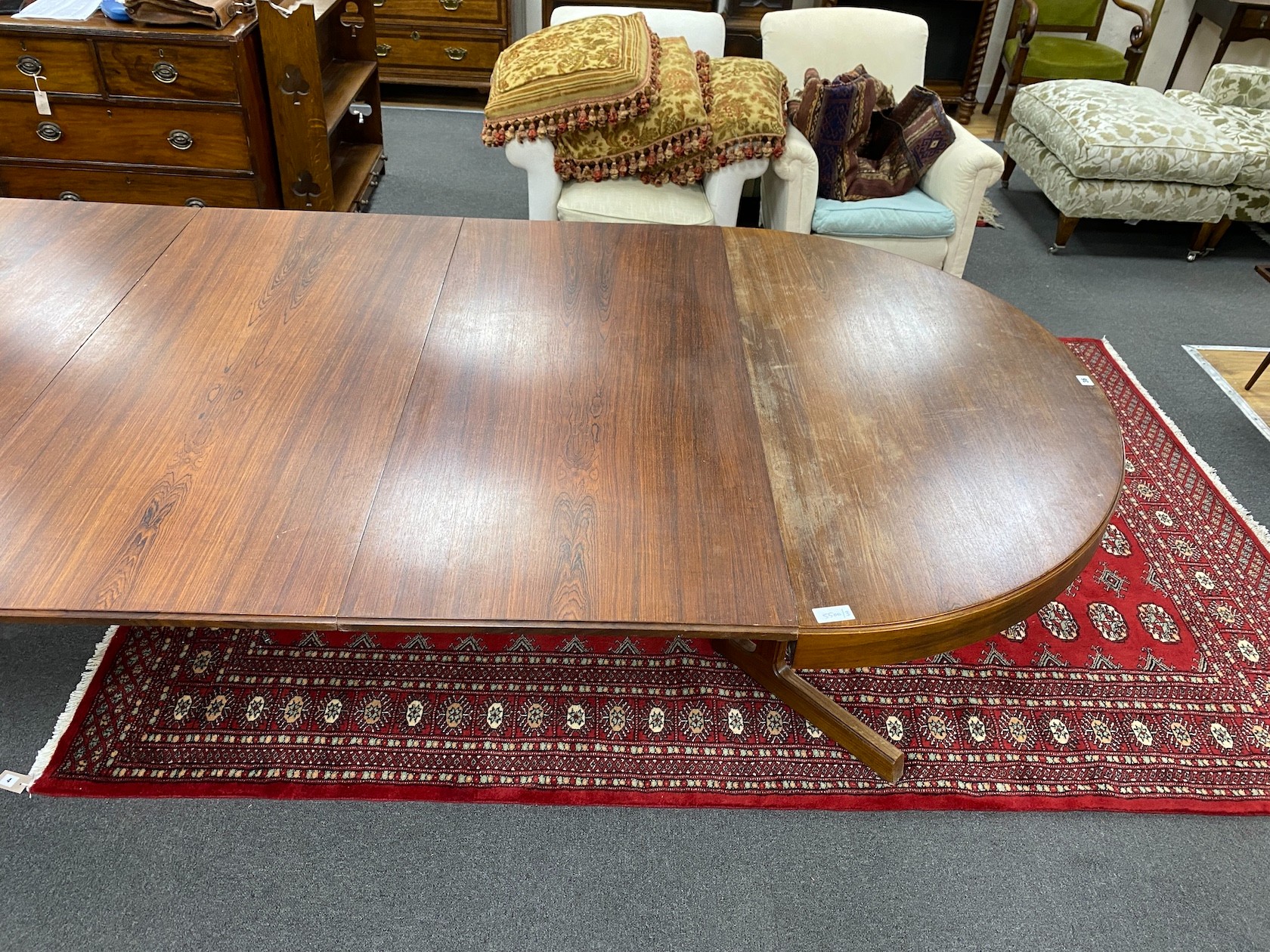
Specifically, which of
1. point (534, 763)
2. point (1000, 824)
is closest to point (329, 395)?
point (534, 763)

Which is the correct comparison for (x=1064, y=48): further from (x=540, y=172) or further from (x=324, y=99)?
(x=324, y=99)

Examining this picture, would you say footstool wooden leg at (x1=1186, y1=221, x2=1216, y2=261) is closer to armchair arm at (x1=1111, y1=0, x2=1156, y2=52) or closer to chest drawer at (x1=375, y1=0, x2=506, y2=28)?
armchair arm at (x1=1111, y1=0, x2=1156, y2=52)

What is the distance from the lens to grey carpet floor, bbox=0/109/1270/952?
1395 millimetres

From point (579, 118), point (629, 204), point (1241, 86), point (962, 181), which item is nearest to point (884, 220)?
point (962, 181)

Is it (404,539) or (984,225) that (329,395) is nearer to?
(404,539)

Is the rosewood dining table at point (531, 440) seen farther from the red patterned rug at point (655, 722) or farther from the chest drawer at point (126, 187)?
the chest drawer at point (126, 187)

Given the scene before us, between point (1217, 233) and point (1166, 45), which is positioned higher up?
point (1166, 45)

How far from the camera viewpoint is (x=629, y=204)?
273 cm

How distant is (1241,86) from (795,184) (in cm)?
243

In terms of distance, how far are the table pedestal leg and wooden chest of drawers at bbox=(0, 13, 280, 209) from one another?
2.43m

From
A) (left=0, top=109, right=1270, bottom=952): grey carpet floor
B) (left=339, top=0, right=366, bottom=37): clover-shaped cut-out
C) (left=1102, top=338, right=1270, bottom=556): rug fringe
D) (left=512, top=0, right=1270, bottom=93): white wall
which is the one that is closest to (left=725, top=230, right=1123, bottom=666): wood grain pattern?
(left=0, top=109, right=1270, bottom=952): grey carpet floor

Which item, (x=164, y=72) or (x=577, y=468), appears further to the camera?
(x=164, y=72)

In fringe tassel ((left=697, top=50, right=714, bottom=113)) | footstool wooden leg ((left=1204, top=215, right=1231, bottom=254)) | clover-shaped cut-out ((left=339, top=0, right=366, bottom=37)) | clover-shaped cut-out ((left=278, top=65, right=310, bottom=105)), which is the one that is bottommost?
footstool wooden leg ((left=1204, top=215, right=1231, bottom=254))

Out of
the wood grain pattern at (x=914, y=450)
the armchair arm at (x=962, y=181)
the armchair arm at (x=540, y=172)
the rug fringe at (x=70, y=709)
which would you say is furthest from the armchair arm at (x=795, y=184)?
the rug fringe at (x=70, y=709)
